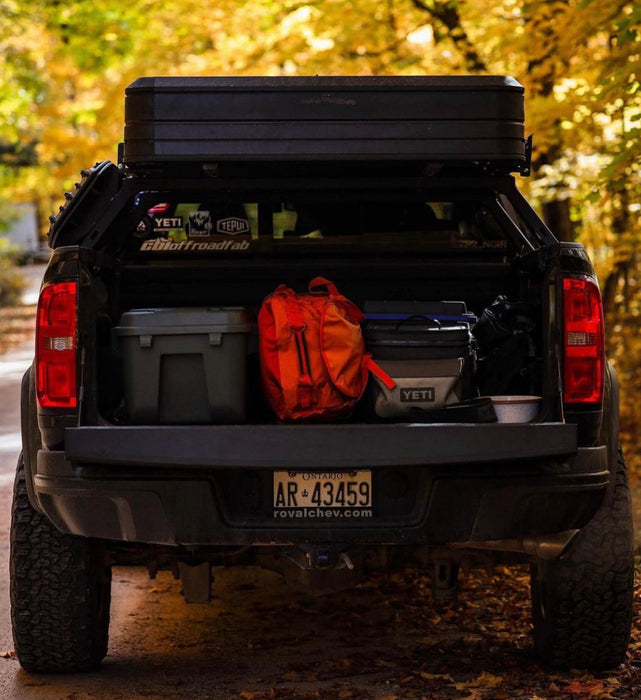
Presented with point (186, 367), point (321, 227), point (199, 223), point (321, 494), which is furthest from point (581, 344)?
point (199, 223)

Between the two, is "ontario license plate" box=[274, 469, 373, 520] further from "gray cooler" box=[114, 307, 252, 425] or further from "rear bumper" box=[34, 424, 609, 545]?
"gray cooler" box=[114, 307, 252, 425]

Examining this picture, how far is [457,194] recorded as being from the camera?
17.5 feet

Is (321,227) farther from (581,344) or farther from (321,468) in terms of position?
(321,468)

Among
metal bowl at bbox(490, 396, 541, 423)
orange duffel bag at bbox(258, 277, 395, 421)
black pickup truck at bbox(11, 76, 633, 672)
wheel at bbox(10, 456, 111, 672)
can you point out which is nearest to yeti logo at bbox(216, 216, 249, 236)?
black pickup truck at bbox(11, 76, 633, 672)

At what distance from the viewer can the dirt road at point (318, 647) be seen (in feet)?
15.7

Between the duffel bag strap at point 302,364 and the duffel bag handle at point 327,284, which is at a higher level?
the duffel bag handle at point 327,284

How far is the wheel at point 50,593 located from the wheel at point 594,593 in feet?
5.67

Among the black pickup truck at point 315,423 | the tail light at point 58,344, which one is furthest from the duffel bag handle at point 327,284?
the tail light at point 58,344

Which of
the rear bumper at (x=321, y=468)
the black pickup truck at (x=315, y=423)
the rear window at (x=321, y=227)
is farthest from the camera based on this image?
the rear window at (x=321, y=227)

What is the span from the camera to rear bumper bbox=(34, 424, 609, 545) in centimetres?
430

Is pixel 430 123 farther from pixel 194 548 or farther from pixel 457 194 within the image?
pixel 194 548

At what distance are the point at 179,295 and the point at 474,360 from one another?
149 centimetres

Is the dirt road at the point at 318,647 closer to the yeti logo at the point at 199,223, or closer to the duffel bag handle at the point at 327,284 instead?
the duffel bag handle at the point at 327,284

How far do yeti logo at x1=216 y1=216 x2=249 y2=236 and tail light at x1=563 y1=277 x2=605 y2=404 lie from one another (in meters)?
1.68
